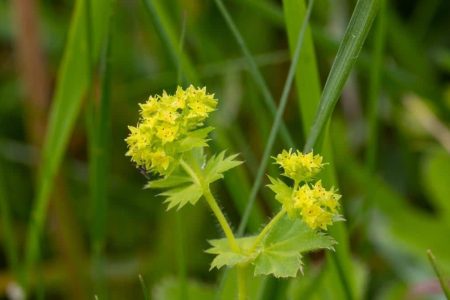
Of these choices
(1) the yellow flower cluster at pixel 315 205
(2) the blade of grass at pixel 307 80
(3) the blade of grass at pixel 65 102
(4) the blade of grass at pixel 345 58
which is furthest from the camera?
(3) the blade of grass at pixel 65 102

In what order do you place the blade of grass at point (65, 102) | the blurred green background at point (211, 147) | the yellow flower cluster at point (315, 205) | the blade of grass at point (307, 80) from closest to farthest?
the yellow flower cluster at point (315, 205), the blade of grass at point (307, 80), the blade of grass at point (65, 102), the blurred green background at point (211, 147)

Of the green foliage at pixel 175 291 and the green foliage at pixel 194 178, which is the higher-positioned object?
the green foliage at pixel 175 291

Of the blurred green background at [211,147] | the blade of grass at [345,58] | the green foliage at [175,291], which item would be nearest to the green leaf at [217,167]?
the blade of grass at [345,58]

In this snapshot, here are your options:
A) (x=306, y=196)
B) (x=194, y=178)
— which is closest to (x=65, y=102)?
(x=194, y=178)

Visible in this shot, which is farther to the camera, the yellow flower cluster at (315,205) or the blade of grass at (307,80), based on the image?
the blade of grass at (307,80)

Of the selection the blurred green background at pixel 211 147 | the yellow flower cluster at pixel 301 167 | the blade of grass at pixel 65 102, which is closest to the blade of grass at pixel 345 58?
the yellow flower cluster at pixel 301 167

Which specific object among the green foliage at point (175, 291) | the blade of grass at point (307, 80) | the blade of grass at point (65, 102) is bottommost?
the green foliage at point (175, 291)

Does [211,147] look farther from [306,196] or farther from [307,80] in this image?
[306,196]

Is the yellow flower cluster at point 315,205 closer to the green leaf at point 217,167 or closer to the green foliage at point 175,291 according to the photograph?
the green leaf at point 217,167

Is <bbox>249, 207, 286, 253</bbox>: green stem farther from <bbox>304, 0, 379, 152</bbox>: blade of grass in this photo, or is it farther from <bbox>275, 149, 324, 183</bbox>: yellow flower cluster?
<bbox>304, 0, 379, 152</bbox>: blade of grass
